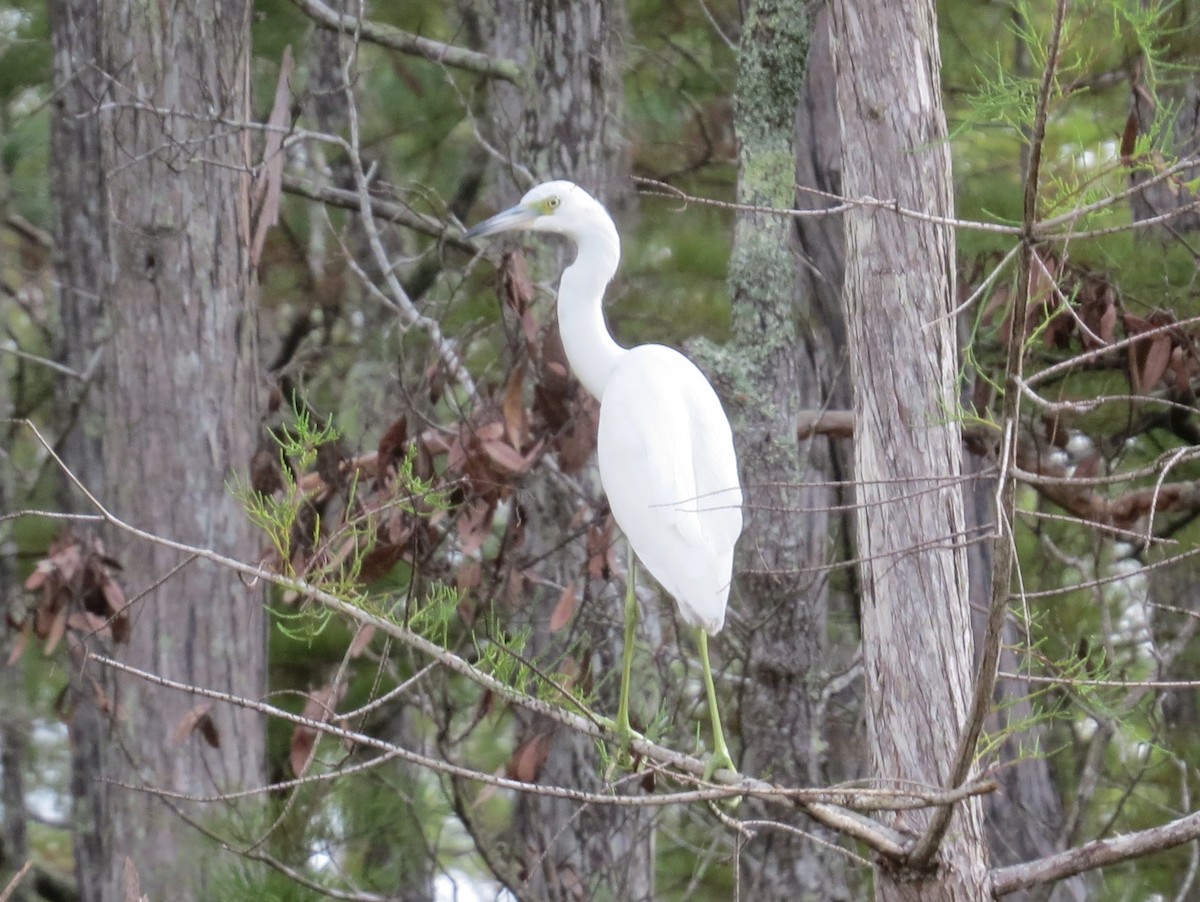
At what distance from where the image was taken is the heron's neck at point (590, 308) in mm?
2977

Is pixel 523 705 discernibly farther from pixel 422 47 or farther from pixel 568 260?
pixel 422 47

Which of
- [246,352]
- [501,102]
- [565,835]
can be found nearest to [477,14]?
[501,102]

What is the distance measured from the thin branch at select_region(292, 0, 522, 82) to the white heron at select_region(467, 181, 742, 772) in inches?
51.5

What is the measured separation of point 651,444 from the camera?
2.68 m

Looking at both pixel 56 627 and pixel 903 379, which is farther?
pixel 56 627

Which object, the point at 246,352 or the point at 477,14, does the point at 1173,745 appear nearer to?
the point at 246,352

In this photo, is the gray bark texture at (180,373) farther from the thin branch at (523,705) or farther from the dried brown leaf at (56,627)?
the thin branch at (523,705)

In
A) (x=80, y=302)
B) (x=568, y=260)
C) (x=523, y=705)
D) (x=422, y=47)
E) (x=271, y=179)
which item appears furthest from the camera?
(x=80, y=302)

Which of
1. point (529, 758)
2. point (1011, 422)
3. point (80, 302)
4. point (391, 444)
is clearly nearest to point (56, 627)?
point (391, 444)

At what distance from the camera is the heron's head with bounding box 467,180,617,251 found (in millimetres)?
2959

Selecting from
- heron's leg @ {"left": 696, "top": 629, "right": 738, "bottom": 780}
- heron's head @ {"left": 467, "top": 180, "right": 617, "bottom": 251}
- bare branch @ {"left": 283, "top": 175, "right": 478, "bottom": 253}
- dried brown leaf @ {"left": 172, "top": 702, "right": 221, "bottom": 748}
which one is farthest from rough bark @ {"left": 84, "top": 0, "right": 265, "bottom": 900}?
heron's leg @ {"left": 696, "top": 629, "right": 738, "bottom": 780}

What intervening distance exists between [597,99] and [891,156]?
1.57 meters

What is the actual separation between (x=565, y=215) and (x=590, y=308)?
0.58ft

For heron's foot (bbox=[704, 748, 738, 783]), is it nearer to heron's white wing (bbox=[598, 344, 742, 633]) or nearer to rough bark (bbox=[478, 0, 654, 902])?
heron's white wing (bbox=[598, 344, 742, 633])
